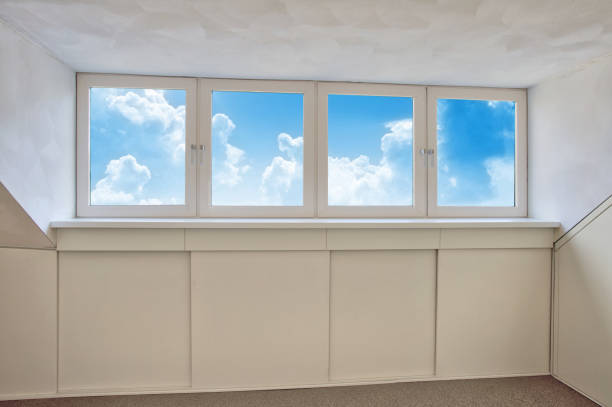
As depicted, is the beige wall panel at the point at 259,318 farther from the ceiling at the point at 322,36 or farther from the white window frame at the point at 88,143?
the ceiling at the point at 322,36

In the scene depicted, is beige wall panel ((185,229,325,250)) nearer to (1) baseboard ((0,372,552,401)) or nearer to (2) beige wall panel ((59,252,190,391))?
(2) beige wall panel ((59,252,190,391))

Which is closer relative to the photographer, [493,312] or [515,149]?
[493,312]

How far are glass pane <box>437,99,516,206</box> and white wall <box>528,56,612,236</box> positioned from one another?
0.56ft

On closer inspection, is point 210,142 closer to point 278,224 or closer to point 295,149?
point 295,149

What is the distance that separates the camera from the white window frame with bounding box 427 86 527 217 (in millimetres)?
2686

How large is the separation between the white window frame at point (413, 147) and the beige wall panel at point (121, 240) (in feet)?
3.38

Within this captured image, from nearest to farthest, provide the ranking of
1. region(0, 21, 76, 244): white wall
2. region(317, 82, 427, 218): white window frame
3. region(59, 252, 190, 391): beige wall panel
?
1. region(0, 21, 76, 244): white wall
2. region(59, 252, 190, 391): beige wall panel
3. region(317, 82, 427, 218): white window frame

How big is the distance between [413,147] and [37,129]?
8.06ft

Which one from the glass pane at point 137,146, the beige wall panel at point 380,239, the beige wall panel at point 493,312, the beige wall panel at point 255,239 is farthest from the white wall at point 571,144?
the glass pane at point 137,146

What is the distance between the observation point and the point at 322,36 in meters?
1.87

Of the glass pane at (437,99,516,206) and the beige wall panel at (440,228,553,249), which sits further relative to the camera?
the glass pane at (437,99,516,206)

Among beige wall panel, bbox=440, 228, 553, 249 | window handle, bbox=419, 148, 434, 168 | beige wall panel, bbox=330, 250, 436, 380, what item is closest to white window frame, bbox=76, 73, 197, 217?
beige wall panel, bbox=330, 250, 436, 380

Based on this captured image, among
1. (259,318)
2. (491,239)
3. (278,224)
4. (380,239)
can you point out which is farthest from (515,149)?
(259,318)

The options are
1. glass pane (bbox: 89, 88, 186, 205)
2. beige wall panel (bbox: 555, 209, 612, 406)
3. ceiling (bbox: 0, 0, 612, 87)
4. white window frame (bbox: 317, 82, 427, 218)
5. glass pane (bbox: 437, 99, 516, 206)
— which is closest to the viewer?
ceiling (bbox: 0, 0, 612, 87)
